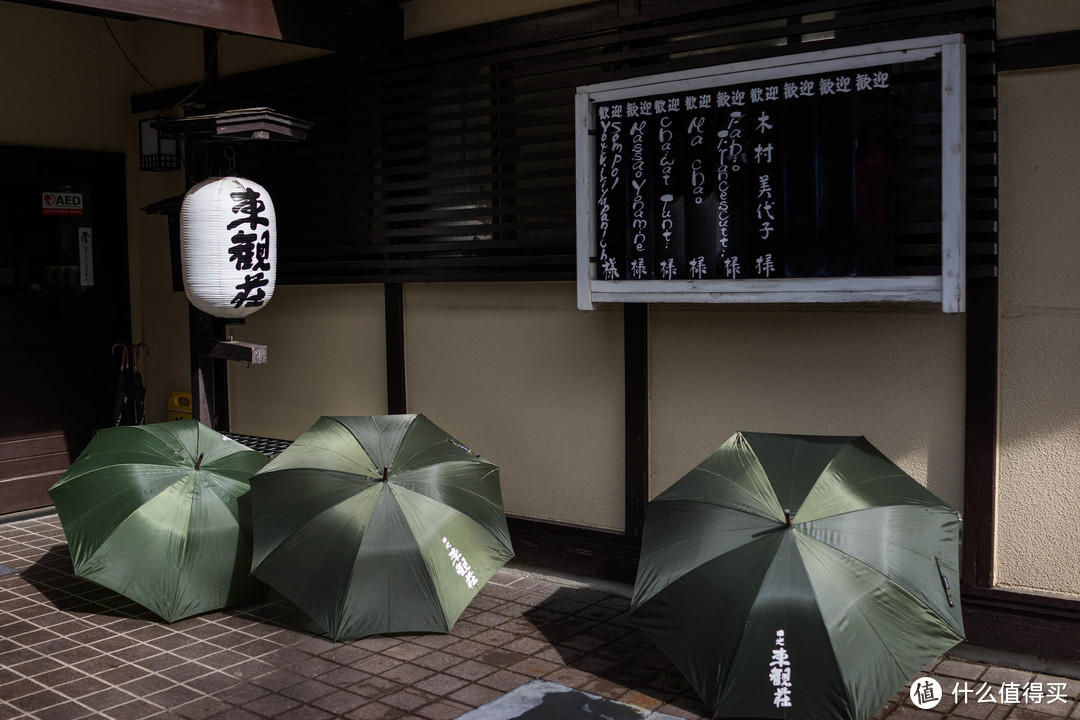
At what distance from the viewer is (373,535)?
19.5 feet

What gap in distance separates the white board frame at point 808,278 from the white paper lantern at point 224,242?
2.65m

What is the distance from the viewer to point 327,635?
6.25 m

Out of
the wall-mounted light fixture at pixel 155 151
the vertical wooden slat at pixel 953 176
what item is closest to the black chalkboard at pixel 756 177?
the vertical wooden slat at pixel 953 176

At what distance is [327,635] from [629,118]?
13.1 feet

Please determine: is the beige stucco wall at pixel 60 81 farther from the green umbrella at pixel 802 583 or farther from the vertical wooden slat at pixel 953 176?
the vertical wooden slat at pixel 953 176

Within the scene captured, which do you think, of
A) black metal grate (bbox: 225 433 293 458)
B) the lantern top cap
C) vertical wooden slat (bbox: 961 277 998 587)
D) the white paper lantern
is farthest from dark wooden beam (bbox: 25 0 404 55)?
vertical wooden slat (bbox: 961 277 998 587)

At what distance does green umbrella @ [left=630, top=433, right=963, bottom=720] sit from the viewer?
4516 mm

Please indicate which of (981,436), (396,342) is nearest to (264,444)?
(396,342)

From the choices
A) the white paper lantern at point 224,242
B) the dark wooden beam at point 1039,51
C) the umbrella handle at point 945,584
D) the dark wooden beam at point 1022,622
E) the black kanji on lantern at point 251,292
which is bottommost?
the dark wooden beam at point 1022,622

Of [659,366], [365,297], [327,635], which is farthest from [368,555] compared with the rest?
[365,297]

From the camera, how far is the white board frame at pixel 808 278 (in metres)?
5.41

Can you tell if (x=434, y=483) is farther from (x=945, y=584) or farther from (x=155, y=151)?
(x=155, y=151)

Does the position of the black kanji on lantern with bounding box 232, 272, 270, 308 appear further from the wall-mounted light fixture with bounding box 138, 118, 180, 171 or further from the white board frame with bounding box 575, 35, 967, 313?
the wall-mounted light fixture with bounding box 138, 118, 180, 171

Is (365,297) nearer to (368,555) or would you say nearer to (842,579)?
(368,555)
